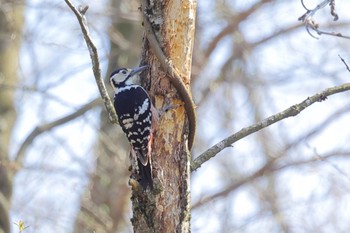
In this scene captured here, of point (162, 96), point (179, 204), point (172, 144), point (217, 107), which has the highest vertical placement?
point (217, 107)

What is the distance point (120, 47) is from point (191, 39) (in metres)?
6.52

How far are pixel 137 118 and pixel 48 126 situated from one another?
5181 millimetres

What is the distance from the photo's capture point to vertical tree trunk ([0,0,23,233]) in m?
10.1

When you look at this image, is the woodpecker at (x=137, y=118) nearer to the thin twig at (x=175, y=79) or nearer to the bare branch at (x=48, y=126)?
the thin twig at (x=175, y=79)

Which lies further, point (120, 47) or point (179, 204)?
point (120, 47)

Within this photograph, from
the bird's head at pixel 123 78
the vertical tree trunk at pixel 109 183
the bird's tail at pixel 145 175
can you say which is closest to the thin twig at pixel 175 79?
the bird's tail at pixel 145 175

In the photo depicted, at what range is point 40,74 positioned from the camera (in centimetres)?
1198

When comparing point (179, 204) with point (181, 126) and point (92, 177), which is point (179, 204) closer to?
point (181, 126)

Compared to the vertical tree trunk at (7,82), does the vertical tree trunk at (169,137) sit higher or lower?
lower

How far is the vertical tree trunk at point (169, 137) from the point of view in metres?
4.88

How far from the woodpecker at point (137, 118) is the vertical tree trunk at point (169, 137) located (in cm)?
5

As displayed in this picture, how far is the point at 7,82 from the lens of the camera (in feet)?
38.3

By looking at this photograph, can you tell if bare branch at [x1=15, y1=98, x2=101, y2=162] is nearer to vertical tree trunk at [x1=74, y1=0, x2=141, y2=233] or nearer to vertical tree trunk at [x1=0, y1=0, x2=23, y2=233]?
vertical tree trunk at [x1=0, y1=0, x2=23, y2=233]

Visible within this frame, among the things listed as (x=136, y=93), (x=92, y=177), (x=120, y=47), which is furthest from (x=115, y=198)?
(x=136, y=93)
